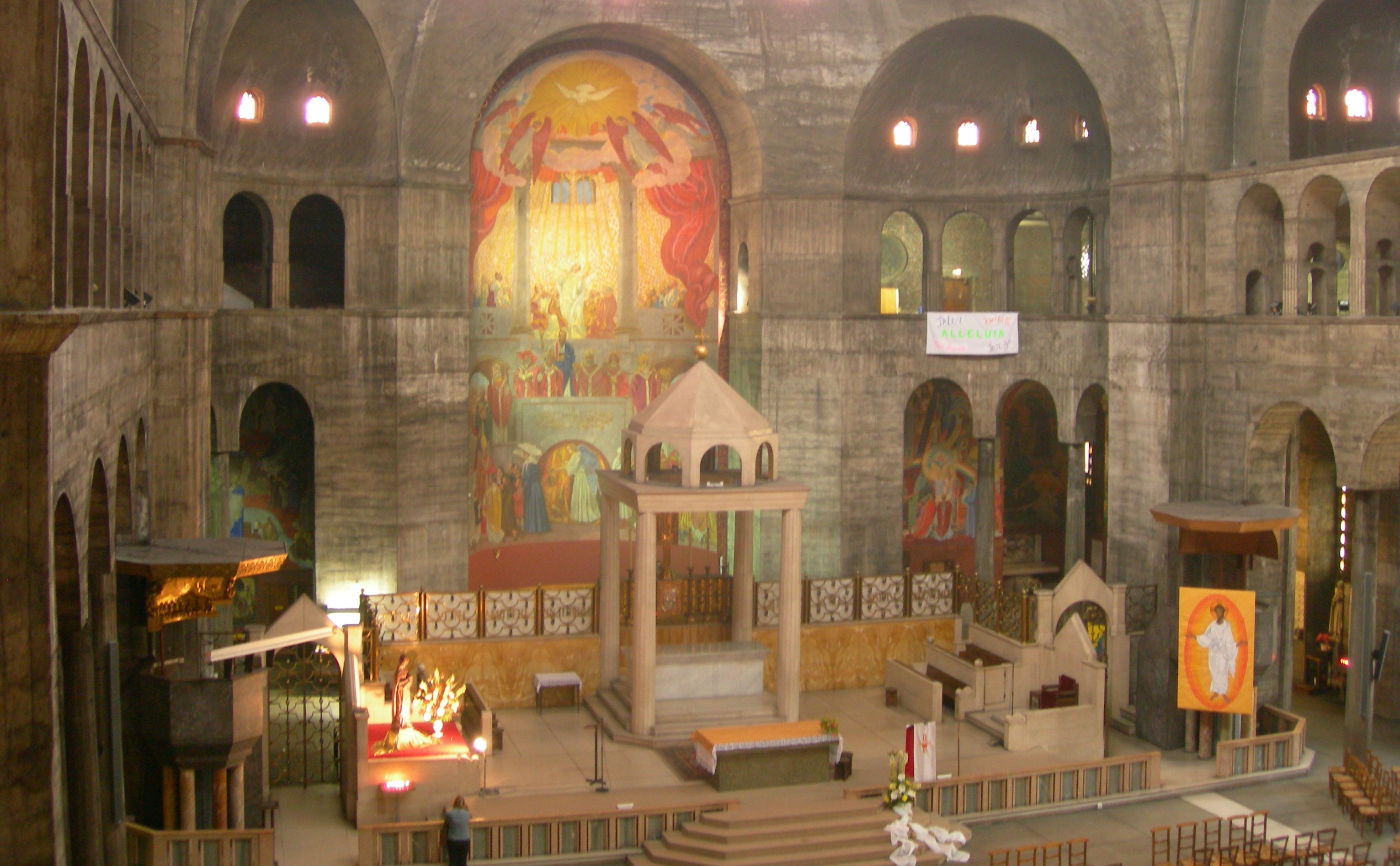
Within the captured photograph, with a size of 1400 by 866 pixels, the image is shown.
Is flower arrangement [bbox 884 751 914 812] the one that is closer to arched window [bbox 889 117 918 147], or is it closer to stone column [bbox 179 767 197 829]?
stone column [bbox 179 767 197 829]

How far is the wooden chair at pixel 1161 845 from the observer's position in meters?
17.2

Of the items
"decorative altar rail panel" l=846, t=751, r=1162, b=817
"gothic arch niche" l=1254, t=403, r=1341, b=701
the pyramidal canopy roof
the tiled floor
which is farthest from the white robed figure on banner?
the pyramidal canopy roof

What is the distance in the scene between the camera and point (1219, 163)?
25.3 m

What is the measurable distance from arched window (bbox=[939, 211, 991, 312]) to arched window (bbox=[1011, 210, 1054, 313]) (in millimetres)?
791

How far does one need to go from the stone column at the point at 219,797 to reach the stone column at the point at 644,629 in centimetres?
619

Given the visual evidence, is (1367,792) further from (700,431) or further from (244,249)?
(244,249)

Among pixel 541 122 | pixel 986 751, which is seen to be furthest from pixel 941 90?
pixel 986 751

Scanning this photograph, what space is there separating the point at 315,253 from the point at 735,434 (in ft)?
36.3

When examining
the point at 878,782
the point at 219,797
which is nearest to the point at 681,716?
the point at 878,782

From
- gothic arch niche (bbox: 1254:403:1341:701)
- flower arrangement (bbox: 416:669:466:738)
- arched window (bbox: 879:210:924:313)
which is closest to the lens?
flower arrangement (bbox: 416:669:466:738)

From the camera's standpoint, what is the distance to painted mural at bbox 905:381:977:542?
→ 31.1m

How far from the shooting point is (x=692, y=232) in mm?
29109

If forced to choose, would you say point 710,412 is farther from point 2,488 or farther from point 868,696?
point 2,488

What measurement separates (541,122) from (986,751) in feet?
46.8
